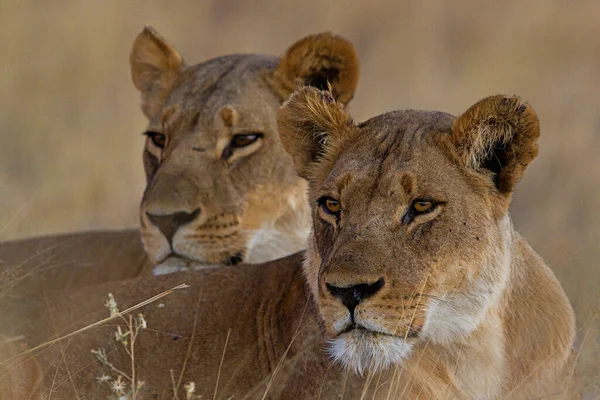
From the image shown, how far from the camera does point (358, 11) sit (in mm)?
13945

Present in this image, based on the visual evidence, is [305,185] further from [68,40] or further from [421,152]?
[68,40]

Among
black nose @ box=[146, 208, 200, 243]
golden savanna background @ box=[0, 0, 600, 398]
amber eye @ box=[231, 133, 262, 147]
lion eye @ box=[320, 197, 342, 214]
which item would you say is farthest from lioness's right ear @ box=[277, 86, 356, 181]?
golden savanna background @ box=[0, 0, 600, 398]

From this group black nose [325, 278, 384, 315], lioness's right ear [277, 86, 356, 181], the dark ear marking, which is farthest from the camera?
the dark ear marking

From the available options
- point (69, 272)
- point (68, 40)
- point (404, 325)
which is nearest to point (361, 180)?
point (404, 325)

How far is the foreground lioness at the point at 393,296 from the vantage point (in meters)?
4.00

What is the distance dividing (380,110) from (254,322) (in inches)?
281

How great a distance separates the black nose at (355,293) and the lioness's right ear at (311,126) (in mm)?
868

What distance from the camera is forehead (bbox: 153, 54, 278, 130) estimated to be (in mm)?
5922

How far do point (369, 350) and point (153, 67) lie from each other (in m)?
3.16

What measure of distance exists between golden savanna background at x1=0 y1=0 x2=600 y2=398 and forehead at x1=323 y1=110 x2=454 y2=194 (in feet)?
13.9

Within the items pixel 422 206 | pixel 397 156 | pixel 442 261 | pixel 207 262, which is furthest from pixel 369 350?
pixel 207 262

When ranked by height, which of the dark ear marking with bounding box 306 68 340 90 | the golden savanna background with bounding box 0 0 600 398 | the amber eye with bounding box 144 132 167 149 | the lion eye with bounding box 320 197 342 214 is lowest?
the golden savanna background with bounding box 0 0 600 398

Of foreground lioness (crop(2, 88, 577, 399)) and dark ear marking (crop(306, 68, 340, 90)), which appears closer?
foreground lioness (crop(2, 88, 577, 399))

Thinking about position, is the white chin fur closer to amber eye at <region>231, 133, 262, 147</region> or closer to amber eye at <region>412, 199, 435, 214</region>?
amber eye at <region>412, 199, 435, 214</region>
